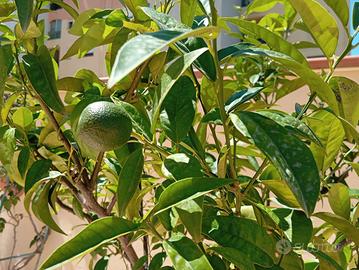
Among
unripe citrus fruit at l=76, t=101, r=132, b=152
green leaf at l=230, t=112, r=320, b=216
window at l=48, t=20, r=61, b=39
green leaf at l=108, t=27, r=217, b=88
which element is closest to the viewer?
green leaf at l=108, t=27, r=217, b=88

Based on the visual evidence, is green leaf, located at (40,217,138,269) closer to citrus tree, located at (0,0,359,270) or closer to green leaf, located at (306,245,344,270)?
citrus tree, located at (0,0,359,270)

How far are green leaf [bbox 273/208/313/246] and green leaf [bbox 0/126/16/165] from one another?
35cm

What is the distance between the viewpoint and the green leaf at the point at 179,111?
0.56m

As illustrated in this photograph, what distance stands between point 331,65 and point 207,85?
167mm

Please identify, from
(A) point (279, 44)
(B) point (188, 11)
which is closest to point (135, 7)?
(B) point (188, 11)

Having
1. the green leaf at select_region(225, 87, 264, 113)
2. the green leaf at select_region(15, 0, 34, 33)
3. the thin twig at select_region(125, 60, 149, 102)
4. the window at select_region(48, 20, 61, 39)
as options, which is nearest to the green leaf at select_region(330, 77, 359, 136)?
the green leaf at select_region(225, 87, 264, 113)

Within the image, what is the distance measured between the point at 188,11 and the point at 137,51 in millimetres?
311

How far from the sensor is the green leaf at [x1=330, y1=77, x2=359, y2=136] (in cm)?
63

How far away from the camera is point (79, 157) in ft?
2.33

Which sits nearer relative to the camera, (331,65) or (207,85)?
(331,65)

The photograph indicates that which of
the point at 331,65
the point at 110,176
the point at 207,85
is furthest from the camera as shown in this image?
the point at 110,176

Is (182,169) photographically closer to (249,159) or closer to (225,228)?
(225,228)

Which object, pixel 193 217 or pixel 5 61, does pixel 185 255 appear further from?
pixel 5 61

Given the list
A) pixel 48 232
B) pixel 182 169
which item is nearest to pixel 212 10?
pixel 182 169
